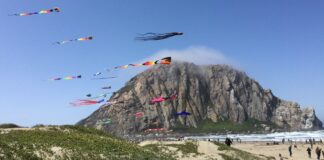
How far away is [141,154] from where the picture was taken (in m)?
39.7

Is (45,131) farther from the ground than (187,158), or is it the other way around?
(45,131)

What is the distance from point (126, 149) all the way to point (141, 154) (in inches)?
65.7

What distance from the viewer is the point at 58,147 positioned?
1331 inches

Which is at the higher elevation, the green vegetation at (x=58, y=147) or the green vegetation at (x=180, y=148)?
the green vegetation at (x=58, y=147)

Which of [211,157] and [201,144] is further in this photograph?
[201,144]

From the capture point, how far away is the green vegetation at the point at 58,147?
29698mm

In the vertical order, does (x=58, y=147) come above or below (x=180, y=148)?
above

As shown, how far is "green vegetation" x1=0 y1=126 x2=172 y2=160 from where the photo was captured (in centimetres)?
2970

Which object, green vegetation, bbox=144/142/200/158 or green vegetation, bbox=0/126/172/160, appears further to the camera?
green vegetation, bbox=144/142/200/158

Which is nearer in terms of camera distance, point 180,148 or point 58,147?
point 58,147

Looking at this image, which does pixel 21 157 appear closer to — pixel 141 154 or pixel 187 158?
pixel 141 154

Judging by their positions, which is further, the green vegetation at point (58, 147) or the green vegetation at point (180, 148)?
the green vegetation at point (180, 148)

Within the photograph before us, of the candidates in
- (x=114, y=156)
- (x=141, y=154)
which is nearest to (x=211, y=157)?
(x=141, y=154)

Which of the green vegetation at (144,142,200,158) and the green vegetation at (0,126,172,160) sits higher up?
the green vegetation at (0,126,172,160)
